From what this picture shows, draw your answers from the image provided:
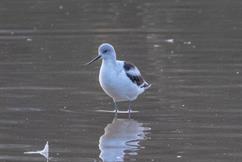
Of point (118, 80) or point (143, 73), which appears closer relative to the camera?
point (118, 80)

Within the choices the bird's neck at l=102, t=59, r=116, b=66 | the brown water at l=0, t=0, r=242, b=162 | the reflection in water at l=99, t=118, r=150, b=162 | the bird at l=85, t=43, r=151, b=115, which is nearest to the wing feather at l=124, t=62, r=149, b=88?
the bird at l=85, t=43, r=151, b=115

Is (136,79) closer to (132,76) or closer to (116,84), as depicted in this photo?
(132,76)

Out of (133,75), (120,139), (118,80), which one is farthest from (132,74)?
(120,139)

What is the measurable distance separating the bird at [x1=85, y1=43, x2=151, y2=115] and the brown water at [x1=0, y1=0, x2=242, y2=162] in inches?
9.9

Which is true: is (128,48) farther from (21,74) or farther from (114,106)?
(114,106)

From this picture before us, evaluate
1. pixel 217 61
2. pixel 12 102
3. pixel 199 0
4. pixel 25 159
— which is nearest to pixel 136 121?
pixel 12 102

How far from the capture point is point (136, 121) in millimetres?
12922

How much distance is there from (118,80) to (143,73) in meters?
2.17

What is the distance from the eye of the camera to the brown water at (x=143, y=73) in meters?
11.2

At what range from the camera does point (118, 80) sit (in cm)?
1363

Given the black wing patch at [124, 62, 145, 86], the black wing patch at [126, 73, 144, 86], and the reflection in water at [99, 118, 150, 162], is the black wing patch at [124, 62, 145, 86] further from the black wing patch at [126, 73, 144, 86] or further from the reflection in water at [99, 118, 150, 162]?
the reflection in water at [99, 118, 150, 162]

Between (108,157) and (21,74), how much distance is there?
5.32 m

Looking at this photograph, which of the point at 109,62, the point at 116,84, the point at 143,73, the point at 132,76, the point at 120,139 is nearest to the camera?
the point at 120,139

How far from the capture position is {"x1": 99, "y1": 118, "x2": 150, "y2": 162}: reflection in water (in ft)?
35.4
